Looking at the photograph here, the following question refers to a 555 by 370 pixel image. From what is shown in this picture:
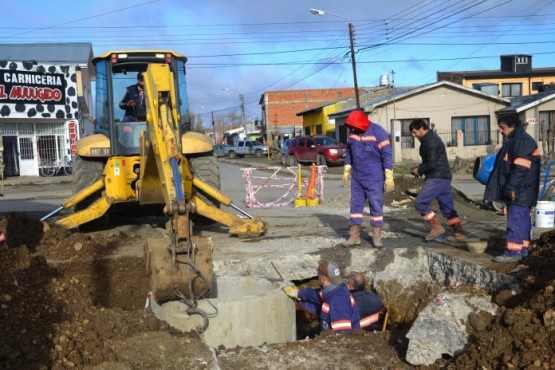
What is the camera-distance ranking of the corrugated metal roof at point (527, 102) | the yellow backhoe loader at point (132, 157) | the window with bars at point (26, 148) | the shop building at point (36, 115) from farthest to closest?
the corrugated metal roof at point (527, 102) → the window with bars at point (26, 148) → the shop building at point (36, 115) → the yellow backhoe loader at point (132, 157)

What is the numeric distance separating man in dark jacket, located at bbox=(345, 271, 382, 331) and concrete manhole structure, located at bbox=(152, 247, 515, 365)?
1.45 ft

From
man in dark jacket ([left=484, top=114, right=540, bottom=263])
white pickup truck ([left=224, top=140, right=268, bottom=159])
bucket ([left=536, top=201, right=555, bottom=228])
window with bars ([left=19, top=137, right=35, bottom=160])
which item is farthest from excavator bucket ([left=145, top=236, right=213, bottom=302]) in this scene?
white pickup truck ([left=224, top=140, right=268, bottom=159])

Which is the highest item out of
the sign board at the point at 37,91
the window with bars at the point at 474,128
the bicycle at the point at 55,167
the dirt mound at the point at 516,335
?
the sign board at the point at 37,91

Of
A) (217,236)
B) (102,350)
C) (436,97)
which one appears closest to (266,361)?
(102,350)

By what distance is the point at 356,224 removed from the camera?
323 inches

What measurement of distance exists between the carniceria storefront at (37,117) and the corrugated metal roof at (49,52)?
660cm

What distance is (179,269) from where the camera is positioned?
17.7 feet

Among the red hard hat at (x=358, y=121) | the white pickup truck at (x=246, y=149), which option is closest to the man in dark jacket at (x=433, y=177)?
the red hard hat at (x=358, y=121)

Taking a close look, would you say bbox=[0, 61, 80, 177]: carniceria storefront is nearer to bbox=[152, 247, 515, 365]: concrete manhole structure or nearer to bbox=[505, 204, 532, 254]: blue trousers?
bbox=[152, 247, 515, 365]: concrete manhole structure

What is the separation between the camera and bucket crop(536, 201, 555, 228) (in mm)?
8391

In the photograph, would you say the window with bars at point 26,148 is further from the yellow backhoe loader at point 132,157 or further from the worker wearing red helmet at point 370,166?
the worker wearing red helmet at point 370,166

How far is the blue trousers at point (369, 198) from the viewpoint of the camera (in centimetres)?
798

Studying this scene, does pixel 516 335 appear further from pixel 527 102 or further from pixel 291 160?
pixel 527 102

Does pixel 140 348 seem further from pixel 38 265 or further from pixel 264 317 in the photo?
pixel 38 265
